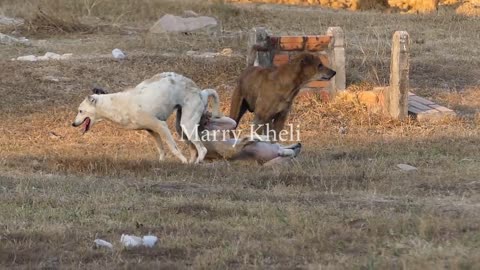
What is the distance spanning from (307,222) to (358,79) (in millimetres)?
8157

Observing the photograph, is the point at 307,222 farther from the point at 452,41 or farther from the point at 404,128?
the point at 452,41

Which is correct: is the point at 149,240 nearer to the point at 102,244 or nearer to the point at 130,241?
the point at 130,241

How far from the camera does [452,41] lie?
18.3m

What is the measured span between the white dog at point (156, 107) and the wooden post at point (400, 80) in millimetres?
3516

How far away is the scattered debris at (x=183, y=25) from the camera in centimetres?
1973

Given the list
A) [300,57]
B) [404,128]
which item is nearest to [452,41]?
[404,128]

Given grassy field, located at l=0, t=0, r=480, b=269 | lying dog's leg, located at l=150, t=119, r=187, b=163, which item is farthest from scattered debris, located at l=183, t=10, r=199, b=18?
lying dog's leg, located at l=150, t=119, r=187, b=163

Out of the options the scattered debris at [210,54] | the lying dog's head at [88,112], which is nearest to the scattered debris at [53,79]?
the scattered debris at [210,54]

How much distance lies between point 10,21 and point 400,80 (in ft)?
40.0

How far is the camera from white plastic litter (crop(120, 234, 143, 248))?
566 cm

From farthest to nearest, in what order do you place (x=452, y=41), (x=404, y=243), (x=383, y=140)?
1. (x=452, y=41)
2. (x=383, y=140)
3. (x=404, y=243)

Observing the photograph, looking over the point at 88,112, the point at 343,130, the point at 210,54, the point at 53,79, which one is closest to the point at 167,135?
the point at 88,112

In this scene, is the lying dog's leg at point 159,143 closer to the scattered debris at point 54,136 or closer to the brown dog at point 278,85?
the brown dog at point 278,85

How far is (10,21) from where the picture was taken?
69.7 feet
